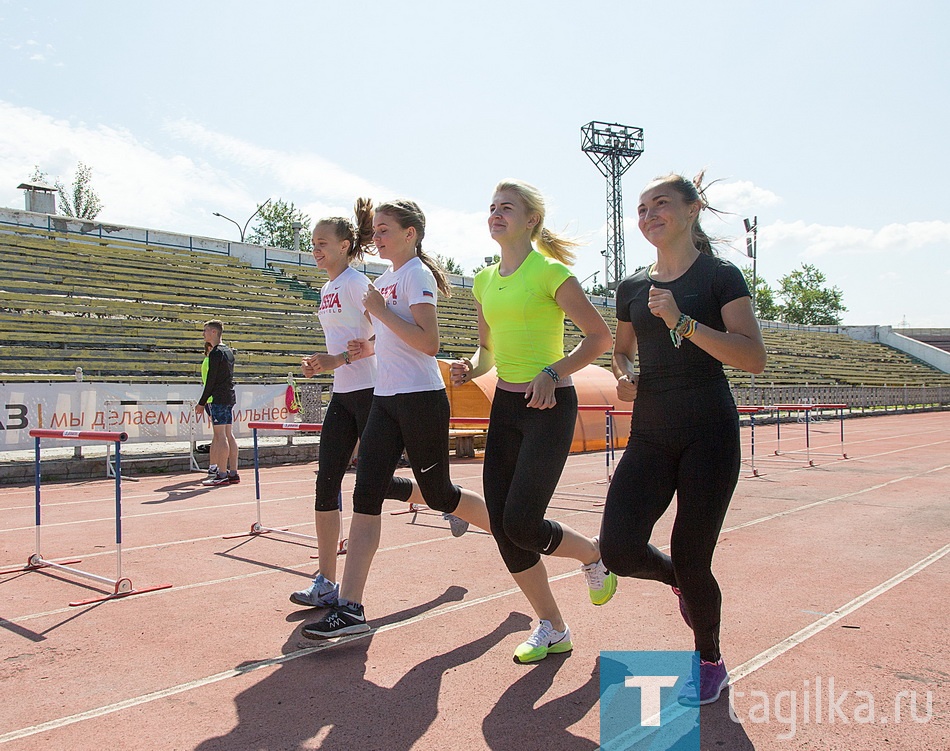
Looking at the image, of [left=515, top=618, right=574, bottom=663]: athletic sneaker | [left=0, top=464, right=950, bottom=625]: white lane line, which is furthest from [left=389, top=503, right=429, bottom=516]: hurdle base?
[left=515, top=618, right=574, bottom=663]: athletic sneaker

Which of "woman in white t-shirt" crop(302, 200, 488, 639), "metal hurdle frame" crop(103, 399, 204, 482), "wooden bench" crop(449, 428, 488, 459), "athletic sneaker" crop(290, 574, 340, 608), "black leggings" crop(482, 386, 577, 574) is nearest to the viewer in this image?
"black leggings" crop(482, 386, 577, 574)

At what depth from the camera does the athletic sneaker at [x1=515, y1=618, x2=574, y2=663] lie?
3600 millimetres

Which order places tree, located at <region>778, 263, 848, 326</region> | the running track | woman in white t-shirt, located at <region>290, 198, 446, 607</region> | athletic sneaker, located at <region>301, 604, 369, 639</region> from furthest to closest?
1. tree, located at <region>778, 263, 848, 326</region>
2. woman in white t-shirt, located at <region>290, 198, 446, 607</region>
3. athletic sneaker, located at <region>301, 604, 369, 639</region>
4. the running track

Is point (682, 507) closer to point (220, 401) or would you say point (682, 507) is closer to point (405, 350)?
point (405, 350)

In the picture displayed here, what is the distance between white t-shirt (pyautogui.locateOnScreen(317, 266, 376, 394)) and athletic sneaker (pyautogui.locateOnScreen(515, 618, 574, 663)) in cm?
167

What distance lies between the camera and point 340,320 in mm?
4676

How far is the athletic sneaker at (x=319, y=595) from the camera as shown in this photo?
4430mm

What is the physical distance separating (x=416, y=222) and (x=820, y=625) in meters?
3.01

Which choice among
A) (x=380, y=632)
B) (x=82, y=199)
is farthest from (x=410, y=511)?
(x=82, y=199)

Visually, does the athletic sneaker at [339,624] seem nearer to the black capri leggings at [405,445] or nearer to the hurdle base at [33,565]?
the black capri leggings at [405,445]

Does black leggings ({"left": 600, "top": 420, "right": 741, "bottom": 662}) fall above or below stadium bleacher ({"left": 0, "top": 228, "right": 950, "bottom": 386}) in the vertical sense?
below

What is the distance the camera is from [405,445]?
4145mm

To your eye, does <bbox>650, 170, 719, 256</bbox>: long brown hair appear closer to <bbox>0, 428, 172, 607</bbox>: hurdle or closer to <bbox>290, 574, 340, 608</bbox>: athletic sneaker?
<bbox>290, 574, 340, 608</bbox>: athletic sneaker

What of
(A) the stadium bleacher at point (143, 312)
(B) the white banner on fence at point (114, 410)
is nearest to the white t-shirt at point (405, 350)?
(B) the white banner on fence at point (114, 410)
